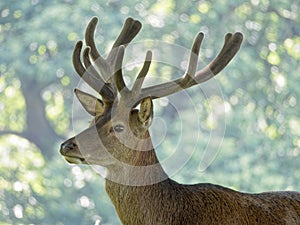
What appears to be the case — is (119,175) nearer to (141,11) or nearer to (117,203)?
(117,203)

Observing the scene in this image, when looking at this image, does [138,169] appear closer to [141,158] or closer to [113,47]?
[141,158]

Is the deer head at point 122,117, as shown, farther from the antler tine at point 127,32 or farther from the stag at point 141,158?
the antler tine at point 127,32

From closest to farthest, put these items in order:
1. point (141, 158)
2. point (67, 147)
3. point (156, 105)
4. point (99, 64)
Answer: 1. point (67, 147)
2. point (141, 158)
3. point (99, 64)
4. point (156, 105)

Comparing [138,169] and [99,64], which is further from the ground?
[99,64]

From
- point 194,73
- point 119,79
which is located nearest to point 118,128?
point 119,79

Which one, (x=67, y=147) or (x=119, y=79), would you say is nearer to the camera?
(x=67, y=147)

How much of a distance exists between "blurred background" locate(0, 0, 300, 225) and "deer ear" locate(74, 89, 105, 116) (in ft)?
7.62

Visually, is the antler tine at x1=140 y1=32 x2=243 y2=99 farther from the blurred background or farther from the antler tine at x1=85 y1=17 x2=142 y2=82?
the blurred background

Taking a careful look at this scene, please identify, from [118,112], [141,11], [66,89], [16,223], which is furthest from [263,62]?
[118,112]

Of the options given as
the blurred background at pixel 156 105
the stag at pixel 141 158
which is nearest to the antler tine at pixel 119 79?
the stag at pixel 141 158

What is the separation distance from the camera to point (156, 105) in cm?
438

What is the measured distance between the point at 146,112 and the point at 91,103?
18 centimetres

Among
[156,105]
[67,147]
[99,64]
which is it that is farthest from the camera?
[156,105]

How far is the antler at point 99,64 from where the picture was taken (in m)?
1.96
